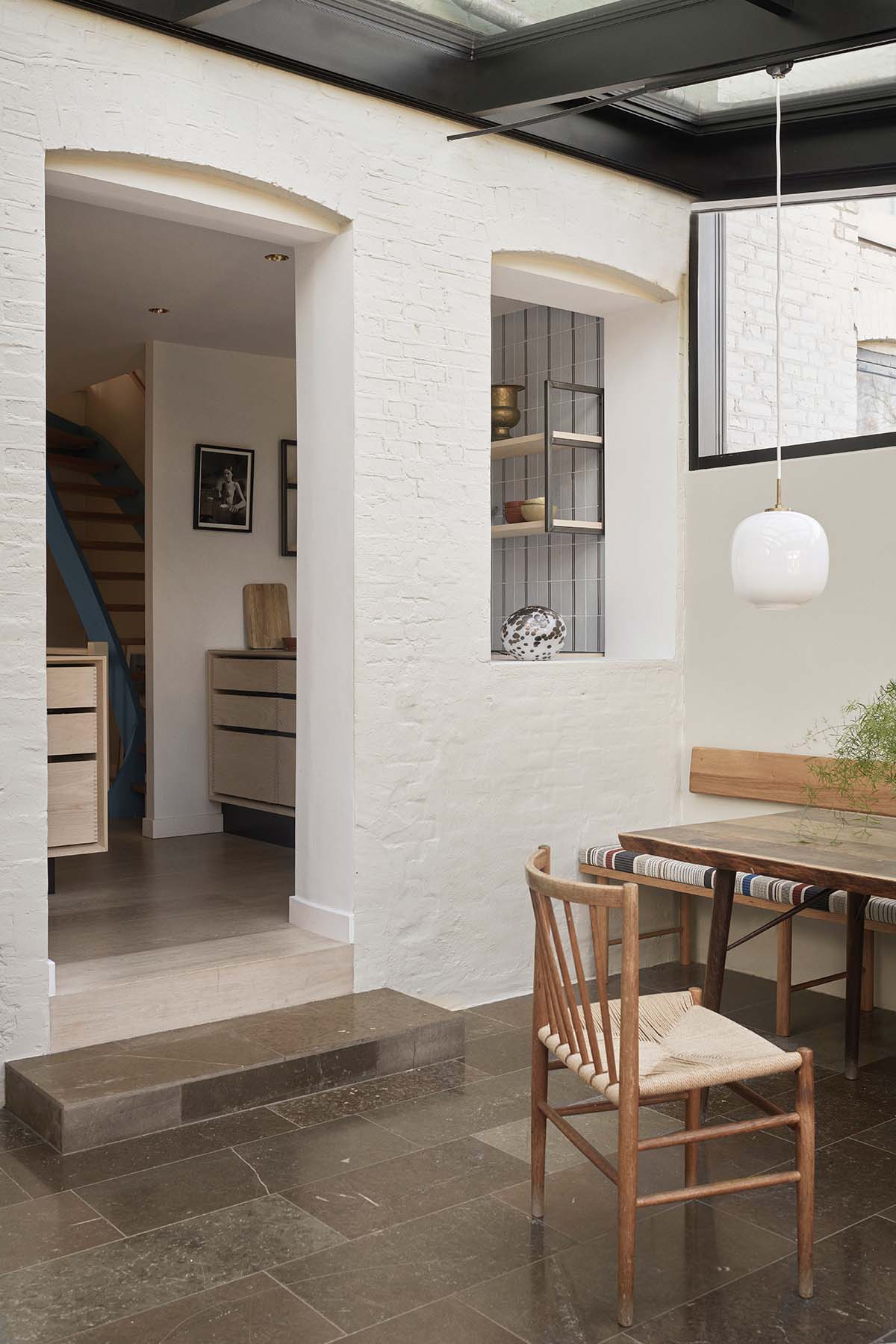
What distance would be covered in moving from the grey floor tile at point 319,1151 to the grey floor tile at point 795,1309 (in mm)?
966

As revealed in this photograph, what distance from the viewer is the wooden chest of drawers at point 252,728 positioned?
20.5ft

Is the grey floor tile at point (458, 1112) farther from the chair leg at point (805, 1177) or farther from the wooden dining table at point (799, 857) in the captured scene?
the chair leg at point (805, 1177)

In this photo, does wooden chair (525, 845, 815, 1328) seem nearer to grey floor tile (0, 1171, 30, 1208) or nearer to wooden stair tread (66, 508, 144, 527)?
grey floor tile (0, 1171, 30, 1208)

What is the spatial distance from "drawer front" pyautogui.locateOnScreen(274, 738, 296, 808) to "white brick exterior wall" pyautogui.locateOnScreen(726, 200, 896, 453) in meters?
2.60

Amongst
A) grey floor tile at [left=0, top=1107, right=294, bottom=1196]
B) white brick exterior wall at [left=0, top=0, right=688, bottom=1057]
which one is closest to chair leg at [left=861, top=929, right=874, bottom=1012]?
white brick exterior wall at [left=0, top=0, right=688, bottom=1057]

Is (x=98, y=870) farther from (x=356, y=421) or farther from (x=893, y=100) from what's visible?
(x=893, y=100)

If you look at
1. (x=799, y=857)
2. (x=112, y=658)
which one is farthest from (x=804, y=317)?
(x=112, y=658)

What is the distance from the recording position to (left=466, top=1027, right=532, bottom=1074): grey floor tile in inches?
151

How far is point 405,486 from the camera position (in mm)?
4285

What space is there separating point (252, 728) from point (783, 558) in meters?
3.99

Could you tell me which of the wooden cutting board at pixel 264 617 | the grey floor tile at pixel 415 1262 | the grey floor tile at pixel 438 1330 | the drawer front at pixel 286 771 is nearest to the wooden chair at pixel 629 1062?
the grey floor tile at pixel 415 1262

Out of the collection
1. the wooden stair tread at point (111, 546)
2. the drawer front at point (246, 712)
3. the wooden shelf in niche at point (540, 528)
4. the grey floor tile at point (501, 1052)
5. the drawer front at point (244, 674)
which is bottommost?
the grey floor tile at point (501, 1052)

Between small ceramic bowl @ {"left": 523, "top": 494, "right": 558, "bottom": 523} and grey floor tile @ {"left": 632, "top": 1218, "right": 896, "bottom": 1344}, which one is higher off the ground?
small ceramic bowl @ {"left": 523, "top": 494, "right": 558, "bottom": 523}

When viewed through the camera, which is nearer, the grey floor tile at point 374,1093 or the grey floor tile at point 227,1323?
the grey floor tile at point 227,1323
